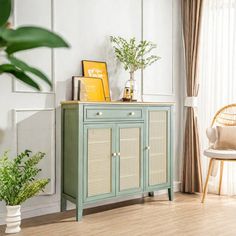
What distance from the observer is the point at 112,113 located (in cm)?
300

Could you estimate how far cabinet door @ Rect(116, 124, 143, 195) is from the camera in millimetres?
3084

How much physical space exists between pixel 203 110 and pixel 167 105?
67 centimetres

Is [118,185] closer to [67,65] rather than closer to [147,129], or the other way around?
[147,129]

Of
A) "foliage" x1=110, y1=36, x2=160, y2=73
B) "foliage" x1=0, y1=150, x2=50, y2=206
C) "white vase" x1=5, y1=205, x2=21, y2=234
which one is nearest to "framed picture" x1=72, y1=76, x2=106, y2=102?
"foliage" x1=110, y1=36, x2=160, y2=73

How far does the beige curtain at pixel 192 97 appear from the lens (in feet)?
12.7

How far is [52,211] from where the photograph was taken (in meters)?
3.08

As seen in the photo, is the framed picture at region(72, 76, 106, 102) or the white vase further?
the framed picture at region(72, 76, 106, 102)

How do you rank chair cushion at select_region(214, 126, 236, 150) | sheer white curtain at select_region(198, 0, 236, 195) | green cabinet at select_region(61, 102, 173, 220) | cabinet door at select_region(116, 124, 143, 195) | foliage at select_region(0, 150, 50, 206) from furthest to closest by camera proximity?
sheer white curtain at select_region(198, 0, 236, 195), chair cushion at select_region(214, 126, 236, 150), cabinet door at select_region(116, 124, 143, 195), green cabinet at select_region(61, 102, 173, 220), foliage at select_region(0, 150, 50, 206)

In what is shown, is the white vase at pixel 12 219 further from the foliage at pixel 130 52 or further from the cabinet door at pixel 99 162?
the foliage at pixel 130 52

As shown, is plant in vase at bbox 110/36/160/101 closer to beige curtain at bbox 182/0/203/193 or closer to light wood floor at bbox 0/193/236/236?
beige curtain at bbox 182/0/203/193

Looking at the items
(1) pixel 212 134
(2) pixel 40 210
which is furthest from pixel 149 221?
(1) pixel 212 134

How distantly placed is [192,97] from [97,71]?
1207mm

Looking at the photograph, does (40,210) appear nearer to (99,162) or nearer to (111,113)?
(99,162)

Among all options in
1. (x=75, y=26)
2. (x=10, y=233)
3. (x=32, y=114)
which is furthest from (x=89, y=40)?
(x=10, y=233)
